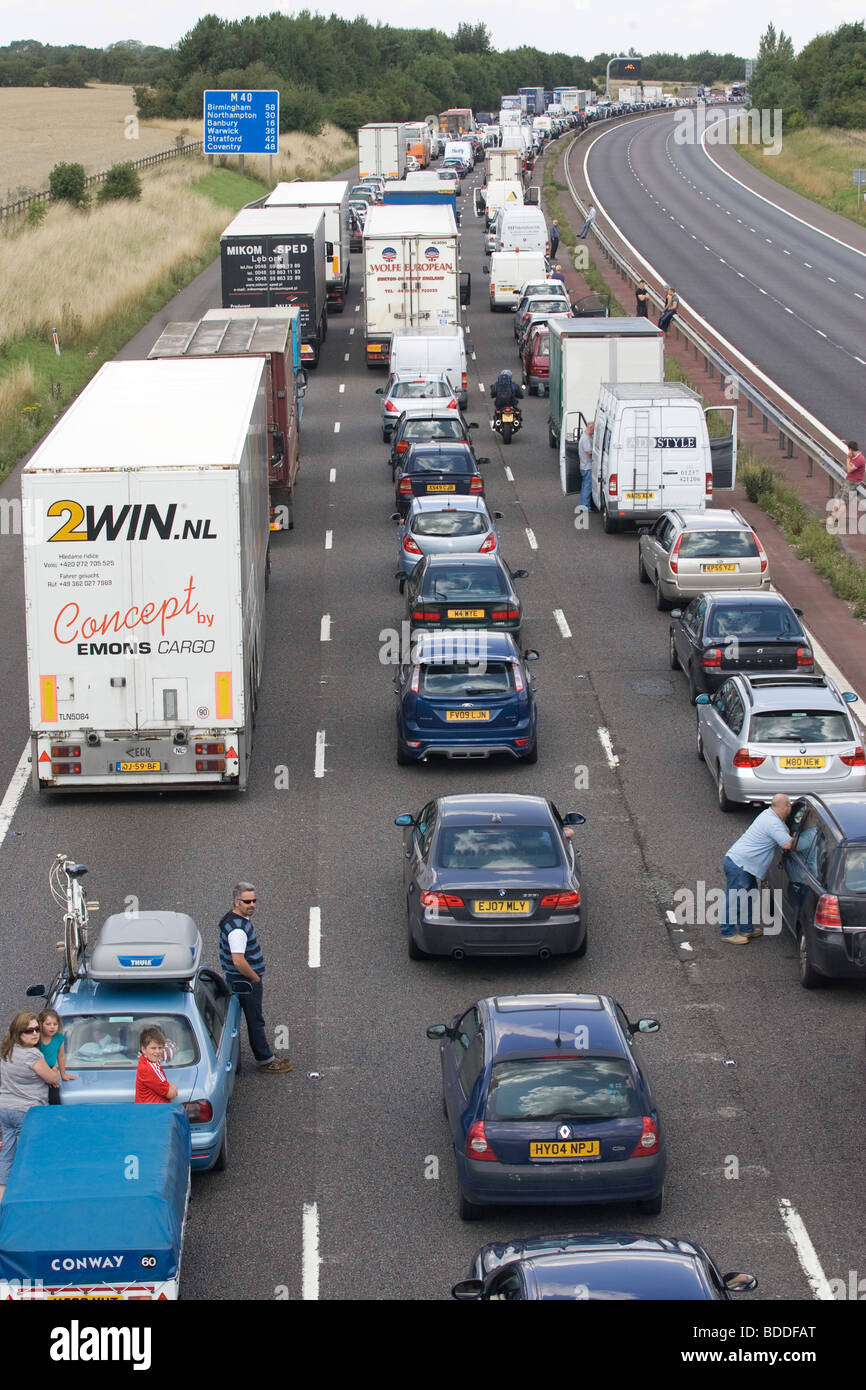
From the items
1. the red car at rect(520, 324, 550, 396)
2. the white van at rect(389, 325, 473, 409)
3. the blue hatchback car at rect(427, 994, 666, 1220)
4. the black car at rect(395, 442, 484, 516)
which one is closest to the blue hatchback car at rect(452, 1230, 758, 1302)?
the blue hatchback car at rect(427, 994, 666, 1220)

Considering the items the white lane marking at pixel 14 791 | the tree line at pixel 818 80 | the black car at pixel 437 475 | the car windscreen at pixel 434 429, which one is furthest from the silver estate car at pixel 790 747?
the tree line at pixel 818 80

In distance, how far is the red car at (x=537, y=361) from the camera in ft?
149

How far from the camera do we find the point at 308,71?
471 feet

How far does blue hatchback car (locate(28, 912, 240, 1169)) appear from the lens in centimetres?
1155

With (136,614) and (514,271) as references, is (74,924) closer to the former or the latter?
(136,614)

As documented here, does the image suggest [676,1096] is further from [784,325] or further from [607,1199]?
[784,325]

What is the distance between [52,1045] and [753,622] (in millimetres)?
12331

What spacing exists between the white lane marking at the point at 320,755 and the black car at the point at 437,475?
1007 cm

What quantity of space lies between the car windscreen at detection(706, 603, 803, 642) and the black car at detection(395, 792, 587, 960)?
6.83m

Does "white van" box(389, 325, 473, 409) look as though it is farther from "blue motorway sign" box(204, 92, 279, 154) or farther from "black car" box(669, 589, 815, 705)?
"blue motorway sign" box(204, 92, 279, 154)

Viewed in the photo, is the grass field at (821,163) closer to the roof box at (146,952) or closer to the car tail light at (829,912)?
the car tail light at (829,912)

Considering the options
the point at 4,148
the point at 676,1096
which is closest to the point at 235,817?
the point at 676,1096

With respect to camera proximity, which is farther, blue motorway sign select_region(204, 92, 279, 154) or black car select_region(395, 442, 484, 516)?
blue motorway sign select_region(204, 92, 279, 154)

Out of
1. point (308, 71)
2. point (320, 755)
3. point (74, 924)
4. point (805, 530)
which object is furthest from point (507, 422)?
point (308, 71)
